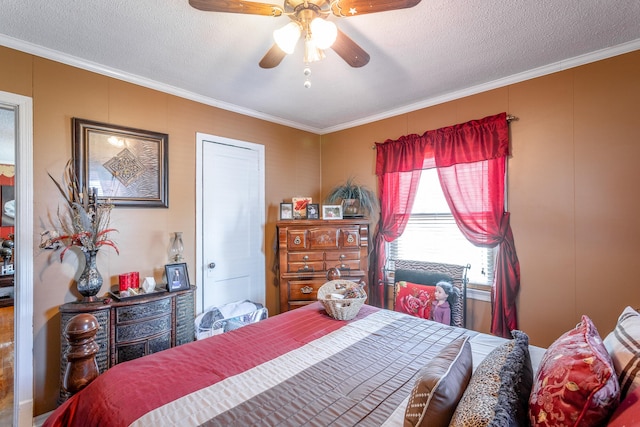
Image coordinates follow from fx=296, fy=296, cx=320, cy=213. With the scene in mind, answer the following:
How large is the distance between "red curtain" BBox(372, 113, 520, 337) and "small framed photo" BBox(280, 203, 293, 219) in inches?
45.0

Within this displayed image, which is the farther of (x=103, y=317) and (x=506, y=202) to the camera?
(x=506, y=202)

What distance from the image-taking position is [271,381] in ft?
4.13

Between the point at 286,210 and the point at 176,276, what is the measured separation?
1428mm

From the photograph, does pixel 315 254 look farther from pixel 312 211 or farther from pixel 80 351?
pixel 80 351

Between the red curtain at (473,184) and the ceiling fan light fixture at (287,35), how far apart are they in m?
1.92

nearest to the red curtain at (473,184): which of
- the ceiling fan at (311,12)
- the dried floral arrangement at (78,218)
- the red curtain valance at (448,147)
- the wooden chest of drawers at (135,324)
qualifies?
the red curtain valance at (448,147)

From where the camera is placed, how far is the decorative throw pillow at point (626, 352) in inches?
36.0

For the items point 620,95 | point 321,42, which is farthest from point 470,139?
point 321,42

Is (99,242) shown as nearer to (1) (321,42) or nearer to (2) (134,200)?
(2) (134,200)

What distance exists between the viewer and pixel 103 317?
2.02 m

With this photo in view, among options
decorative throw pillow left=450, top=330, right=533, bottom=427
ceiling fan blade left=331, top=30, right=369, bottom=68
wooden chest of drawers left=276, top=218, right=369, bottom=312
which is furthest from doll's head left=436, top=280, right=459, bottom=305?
ceiling fan blade left=331, top=30, right=369, bottom=68

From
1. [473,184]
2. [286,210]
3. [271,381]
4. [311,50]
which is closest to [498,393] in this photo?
Result: [271,381]

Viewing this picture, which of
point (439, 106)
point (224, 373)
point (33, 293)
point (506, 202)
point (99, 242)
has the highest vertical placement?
point (439, 106)

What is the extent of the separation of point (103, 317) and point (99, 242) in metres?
0.54
